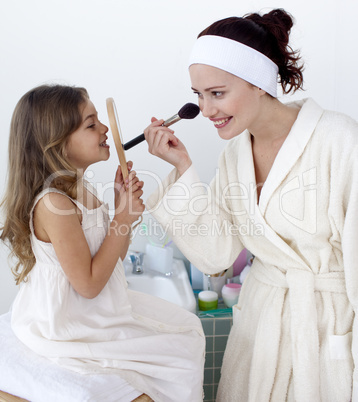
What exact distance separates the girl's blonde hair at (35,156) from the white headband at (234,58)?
0.33 m

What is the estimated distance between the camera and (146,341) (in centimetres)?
96

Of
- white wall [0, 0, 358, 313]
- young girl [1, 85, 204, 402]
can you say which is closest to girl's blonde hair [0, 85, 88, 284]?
young girl [1, 85, 204, 402]

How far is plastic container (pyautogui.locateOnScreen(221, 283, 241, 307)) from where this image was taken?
1.54m

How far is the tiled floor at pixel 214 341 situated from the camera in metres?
1.45

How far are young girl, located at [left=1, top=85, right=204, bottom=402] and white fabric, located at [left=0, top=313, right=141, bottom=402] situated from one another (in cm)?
2

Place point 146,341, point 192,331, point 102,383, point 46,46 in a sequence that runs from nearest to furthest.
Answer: point 102,383 < point 146,341 < point 192,331 < point 46,46

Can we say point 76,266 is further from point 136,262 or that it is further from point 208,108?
point 136,262

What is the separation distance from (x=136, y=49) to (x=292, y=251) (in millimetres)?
914

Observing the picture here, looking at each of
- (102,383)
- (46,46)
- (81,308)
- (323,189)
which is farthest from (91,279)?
(46,46)

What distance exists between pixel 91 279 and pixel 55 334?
134mm

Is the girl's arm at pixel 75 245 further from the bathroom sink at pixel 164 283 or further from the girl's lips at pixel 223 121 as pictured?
the bathroom sink at pixel 164 283

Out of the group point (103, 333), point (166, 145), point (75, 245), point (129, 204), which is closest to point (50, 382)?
point (103, 333)

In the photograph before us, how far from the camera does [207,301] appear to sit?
4.94 ft

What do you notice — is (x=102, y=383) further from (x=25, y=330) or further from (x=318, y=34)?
(x=318, y=34)
